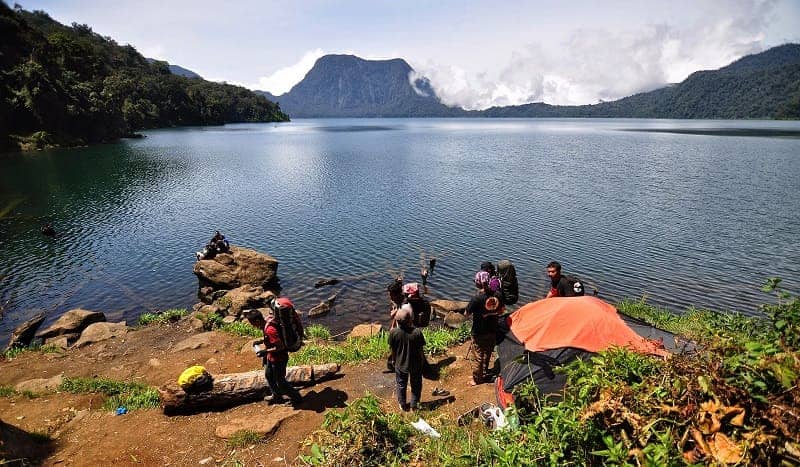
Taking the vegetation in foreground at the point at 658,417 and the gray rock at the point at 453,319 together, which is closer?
the vegetation in foreground at the point at 658,417

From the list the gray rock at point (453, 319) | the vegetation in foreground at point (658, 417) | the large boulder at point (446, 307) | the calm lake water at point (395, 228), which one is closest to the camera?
the vegetation in foreground at point (658, 417)

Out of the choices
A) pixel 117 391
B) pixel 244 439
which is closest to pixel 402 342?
pixel 244 439

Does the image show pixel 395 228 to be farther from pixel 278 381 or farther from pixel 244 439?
pixel 244 439

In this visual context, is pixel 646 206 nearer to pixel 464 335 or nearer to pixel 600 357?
pixel 464 335

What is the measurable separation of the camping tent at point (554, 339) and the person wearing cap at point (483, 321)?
1.12 ft

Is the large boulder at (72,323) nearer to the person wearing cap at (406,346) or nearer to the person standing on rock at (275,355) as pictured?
the person standing on rock at (275,355)

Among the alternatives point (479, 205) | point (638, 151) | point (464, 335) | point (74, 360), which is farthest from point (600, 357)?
point (638, 151)

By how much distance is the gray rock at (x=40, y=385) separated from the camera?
12133 mm

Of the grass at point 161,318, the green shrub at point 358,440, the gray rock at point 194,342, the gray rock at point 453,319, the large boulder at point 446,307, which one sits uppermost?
the green shrub at point 358,440

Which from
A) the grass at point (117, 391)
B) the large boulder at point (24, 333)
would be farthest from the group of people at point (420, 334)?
the large boulder at point (24, 333)

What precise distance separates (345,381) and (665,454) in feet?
29.8

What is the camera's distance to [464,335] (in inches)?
585

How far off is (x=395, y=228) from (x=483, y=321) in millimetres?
25030

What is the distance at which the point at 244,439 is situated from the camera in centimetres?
888
